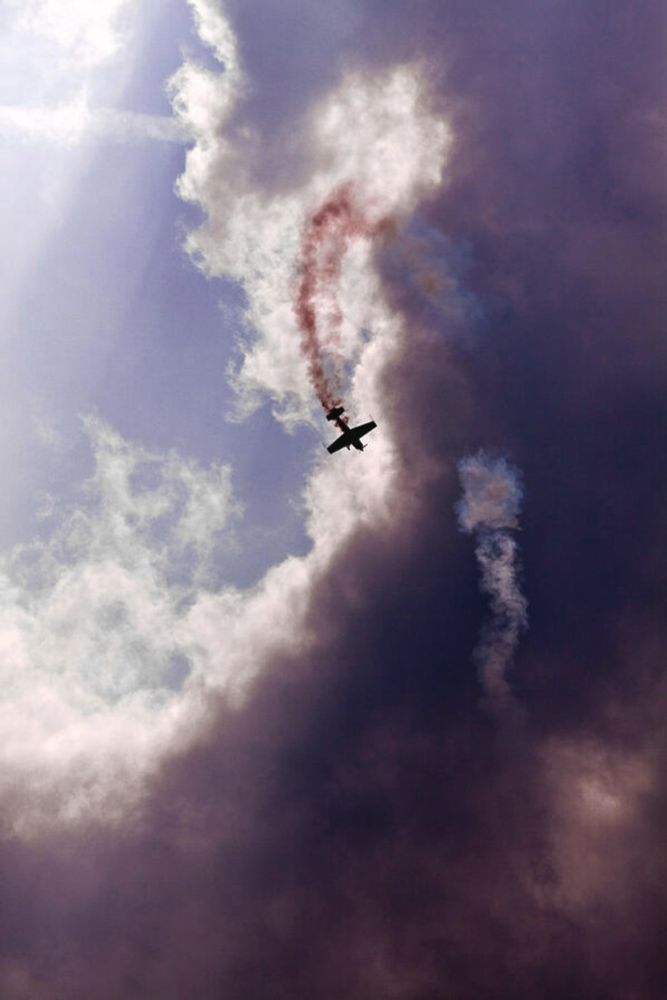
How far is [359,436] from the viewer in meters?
101
